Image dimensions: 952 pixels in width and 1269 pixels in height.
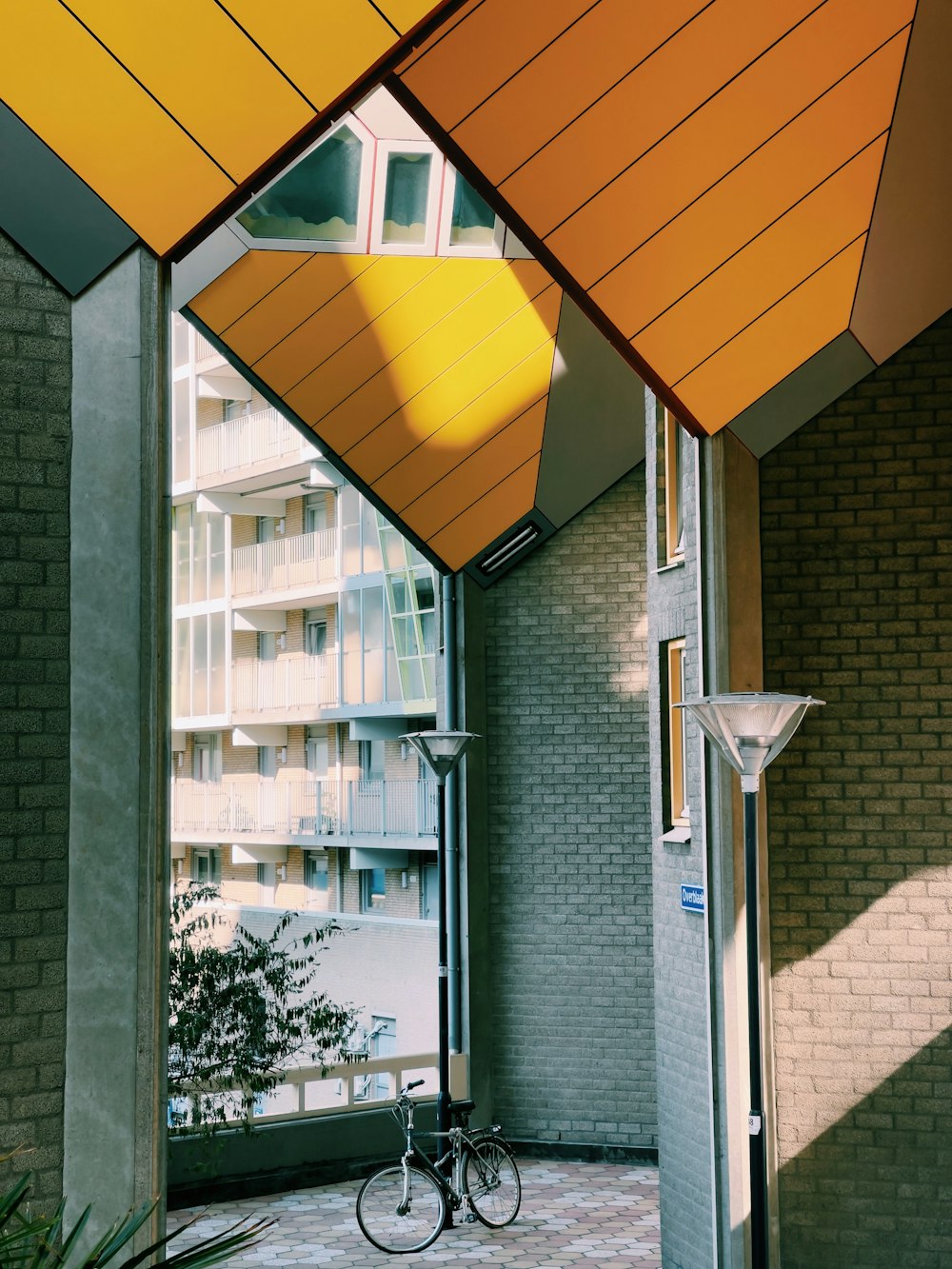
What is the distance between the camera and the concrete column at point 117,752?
5.84 meters

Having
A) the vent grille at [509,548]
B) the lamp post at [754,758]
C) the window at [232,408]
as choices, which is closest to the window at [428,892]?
the window at [232,408]

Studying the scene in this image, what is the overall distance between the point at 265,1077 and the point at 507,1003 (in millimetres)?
3170

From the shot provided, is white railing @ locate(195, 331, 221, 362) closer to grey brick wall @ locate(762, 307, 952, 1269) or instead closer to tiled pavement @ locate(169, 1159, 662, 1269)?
tiled pavement @ locate(169, 1159, 662, 1269)

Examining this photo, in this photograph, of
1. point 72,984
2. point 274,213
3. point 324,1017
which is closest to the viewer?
point 72,984

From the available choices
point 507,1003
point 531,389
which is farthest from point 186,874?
point 531,389

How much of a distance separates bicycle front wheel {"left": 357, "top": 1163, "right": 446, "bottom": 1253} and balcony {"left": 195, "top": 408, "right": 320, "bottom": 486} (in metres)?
18.8

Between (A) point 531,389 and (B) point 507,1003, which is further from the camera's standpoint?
(B) point 507,1003

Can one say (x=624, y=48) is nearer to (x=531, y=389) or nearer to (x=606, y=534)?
(x=531, y=389)

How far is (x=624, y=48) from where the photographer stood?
22.7 feet

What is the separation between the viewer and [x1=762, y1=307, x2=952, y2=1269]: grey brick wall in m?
8.39

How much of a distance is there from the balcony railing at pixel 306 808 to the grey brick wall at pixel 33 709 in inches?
656

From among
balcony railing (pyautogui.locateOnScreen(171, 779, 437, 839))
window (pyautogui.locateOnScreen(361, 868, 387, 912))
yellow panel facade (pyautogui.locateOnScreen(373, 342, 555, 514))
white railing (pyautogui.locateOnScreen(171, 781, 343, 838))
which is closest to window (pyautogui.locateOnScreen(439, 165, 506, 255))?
yellow panel facade (pyautogui.locateOnScreen(373, 342, 555, 514))

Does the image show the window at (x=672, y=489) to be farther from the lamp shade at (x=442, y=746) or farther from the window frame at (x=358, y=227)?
the window frame at (x=358, y=227)

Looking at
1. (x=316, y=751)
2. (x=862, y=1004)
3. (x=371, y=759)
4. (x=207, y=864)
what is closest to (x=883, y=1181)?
(x=862, y=1004)
